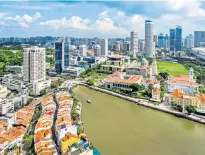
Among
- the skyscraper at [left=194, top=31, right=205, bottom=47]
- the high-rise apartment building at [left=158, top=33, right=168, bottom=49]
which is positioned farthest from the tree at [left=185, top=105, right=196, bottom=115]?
the skyscraper at [left=194, top=31, right=205, bottom=47]

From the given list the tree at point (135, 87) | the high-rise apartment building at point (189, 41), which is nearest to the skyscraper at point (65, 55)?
the tree at point (135, 87)

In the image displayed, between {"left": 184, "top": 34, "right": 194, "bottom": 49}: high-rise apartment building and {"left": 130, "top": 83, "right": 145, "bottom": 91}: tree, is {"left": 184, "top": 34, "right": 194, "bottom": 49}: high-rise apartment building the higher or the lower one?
the higher one

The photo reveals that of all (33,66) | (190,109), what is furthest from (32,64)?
(190,109)

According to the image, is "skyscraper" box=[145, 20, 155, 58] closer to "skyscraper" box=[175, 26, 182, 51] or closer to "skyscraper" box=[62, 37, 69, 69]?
"skyscraper" box=[175, 26, 182, 51]

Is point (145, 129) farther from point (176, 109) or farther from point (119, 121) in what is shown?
point (176, 109)

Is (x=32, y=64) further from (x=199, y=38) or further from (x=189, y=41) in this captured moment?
(x=189, y=41)

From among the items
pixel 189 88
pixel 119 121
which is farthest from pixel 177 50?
pixel 119 121

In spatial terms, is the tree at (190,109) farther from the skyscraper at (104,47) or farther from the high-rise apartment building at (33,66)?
the skyscraper at (104,47)
